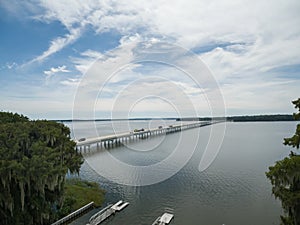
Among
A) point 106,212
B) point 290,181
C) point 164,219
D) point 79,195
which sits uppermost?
point 290,181

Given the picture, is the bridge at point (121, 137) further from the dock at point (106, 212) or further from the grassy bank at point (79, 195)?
the dock at point (106, 212)

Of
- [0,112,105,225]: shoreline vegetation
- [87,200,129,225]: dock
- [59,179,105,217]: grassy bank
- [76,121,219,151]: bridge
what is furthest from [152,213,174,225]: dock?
[76,121,219,151]: bridge

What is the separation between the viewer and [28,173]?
14.3 m

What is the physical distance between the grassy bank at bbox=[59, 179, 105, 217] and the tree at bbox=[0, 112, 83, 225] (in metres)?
3.78

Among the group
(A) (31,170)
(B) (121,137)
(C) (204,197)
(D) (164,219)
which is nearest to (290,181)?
(D) (164,219)

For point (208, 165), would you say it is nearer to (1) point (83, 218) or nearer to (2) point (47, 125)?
(1) point (83, 218)

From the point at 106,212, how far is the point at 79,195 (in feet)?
16.7

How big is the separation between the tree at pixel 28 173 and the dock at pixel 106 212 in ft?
11.4

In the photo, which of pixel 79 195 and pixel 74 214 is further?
pixel 79 195

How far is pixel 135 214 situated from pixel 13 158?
1118 cm

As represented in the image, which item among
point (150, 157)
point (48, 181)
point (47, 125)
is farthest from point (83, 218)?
point (150, 157)

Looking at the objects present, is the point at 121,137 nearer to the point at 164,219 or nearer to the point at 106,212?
the point at 106,212

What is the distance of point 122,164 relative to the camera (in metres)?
41.4

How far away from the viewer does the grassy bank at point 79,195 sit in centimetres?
2191
